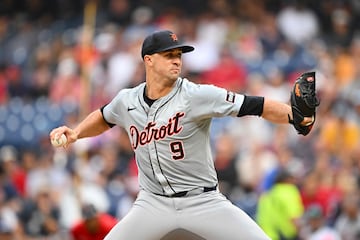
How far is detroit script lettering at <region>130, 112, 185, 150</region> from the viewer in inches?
245

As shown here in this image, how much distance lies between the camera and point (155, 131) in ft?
20.6

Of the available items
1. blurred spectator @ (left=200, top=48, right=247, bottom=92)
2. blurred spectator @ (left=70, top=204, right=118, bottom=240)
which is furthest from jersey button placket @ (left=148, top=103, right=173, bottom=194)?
blurred spectator @ (left=200, top=48, right=247, bottom=92)

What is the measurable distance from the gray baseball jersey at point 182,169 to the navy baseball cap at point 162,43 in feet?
0.85

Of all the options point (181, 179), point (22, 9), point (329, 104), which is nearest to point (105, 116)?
point (181, 179)

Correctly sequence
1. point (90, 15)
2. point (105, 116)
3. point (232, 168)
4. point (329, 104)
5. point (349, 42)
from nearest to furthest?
1. point (105, 116)
2. point (232, 168)
3. point (329, 104)
4. point (349, 42)
5. point (90, 15)

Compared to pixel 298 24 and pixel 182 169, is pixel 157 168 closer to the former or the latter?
pixel 182 169

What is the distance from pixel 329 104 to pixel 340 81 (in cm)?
63

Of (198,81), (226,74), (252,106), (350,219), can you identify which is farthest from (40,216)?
(252,106)

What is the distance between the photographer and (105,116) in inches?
264

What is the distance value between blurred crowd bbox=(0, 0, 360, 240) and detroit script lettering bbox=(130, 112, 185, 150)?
8.92 ft

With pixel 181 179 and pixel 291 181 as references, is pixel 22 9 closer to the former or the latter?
pixel 291 181

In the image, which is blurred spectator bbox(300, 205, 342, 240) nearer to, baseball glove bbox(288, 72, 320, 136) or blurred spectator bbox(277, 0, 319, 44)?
baseball glove bbox(288, 72, 320, 136)

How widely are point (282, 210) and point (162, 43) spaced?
441 centimetres

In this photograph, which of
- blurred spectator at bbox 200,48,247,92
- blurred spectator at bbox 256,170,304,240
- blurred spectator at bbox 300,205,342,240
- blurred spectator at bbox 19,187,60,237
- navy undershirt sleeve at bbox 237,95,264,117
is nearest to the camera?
navy undershirt sleeve at bbox 237,95,264,117
